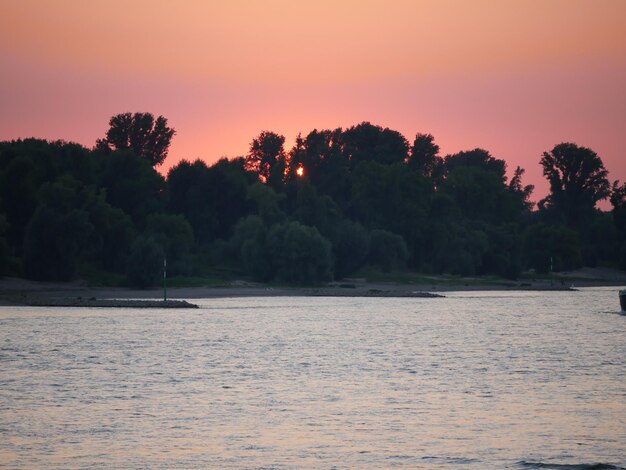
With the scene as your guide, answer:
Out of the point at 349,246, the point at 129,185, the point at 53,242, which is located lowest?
the point at 53,242

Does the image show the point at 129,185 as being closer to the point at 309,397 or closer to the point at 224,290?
the point at 224,290

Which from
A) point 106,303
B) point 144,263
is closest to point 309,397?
point 106,303

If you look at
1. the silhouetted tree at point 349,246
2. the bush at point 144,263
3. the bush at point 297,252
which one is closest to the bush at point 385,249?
the silhouetted tree at point 349,246

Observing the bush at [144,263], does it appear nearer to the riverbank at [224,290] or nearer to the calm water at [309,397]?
the riverbank at [224,290]

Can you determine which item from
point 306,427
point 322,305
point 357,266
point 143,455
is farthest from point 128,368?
point 357,266

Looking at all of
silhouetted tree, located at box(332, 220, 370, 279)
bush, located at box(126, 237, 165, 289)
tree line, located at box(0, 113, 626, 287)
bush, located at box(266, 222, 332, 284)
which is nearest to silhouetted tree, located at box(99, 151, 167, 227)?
tree line, located at box(0, 113, 626, 287)

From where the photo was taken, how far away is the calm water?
28250 millimetres

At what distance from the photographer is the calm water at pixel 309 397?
2825cm

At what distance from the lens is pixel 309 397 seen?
1559 inches

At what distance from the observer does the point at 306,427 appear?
32.4m

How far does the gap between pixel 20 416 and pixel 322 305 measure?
92.2 meters

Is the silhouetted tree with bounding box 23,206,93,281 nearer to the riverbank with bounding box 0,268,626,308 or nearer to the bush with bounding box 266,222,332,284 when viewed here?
the riverbank with bounding box 0,268,626,308

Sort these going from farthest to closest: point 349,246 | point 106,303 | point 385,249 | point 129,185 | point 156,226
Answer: point 385,249, point 349,246, point 129,185, point 156,226, point 106,303

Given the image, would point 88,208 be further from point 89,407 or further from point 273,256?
point 89,407
